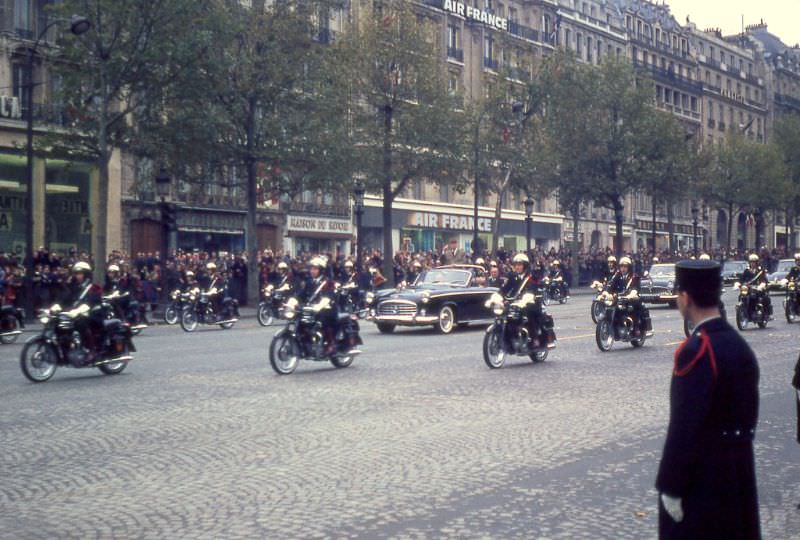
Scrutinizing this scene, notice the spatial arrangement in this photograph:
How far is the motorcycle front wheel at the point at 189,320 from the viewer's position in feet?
91.2

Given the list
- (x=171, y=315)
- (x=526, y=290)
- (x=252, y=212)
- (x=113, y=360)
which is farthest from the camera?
(x=252, y=212)

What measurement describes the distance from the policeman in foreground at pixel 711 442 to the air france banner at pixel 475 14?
64085 millimetres

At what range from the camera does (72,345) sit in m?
15.5

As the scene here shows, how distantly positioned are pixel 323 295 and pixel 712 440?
42.6ft

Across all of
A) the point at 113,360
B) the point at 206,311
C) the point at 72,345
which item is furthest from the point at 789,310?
the point at 72,345

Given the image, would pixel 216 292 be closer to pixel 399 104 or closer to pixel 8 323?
pixel 8 323

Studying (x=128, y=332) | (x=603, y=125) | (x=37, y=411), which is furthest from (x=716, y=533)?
(x=603, y=125)

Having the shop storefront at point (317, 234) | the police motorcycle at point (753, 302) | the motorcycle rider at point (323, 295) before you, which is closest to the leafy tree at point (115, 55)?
the motorcycle rider at point (323, 295)

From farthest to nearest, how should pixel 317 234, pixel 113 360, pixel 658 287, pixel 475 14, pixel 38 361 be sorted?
pixel 475 14
pixel 317 234
pixel 658 287
pixel 113 360
pixel 38 361

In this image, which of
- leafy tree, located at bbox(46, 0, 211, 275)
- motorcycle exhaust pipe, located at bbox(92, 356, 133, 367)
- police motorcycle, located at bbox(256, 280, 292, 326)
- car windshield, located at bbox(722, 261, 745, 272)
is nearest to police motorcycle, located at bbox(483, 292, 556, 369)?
motorcycle exhaust pipe, located at bbox(92, 356, 133, 367)

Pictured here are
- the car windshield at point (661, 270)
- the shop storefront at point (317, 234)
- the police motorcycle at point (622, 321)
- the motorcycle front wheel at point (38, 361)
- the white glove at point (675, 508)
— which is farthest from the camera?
the shop storefront at point (317, 234)

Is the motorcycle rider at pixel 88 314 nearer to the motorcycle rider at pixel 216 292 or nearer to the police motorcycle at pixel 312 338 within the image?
the police motorcycle at pixel 312 338

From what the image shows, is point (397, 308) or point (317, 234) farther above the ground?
point (317, 234)

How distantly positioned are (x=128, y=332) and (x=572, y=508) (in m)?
9.99
